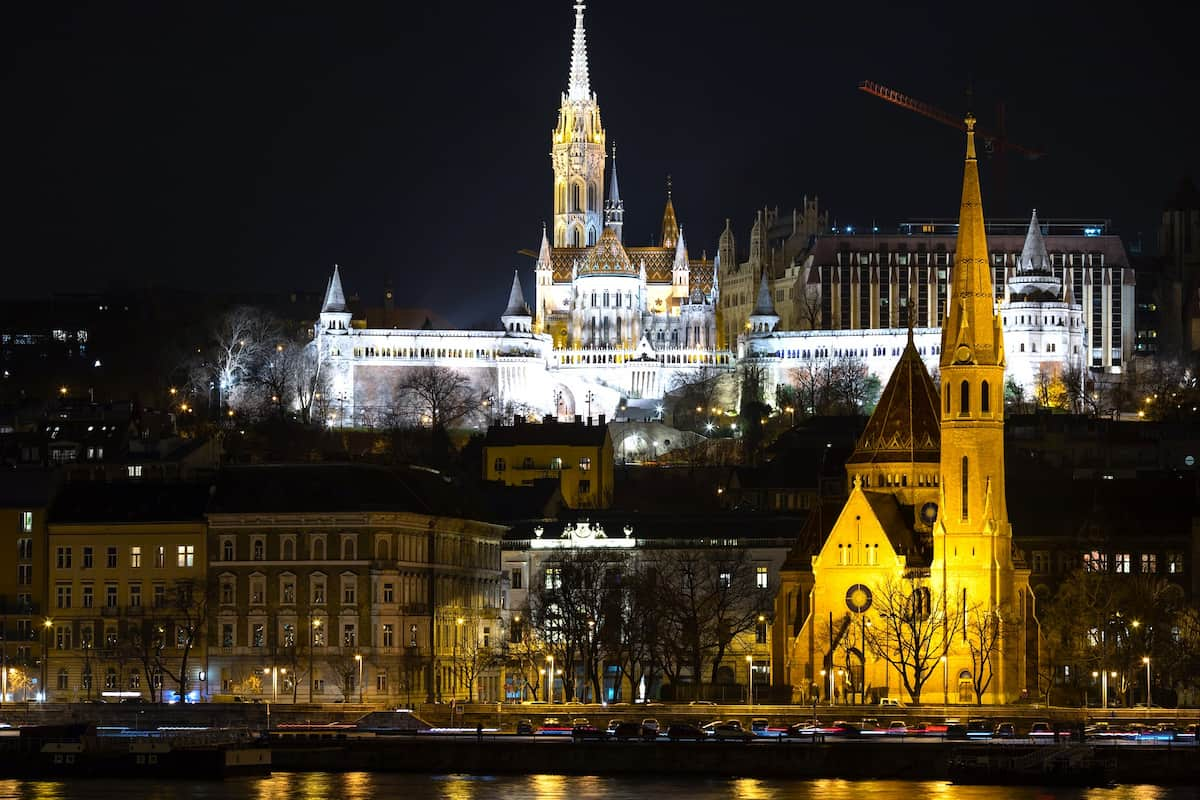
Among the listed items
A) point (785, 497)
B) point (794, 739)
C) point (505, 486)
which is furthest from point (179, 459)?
point (794, 739)

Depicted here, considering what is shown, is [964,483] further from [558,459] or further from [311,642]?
[558,459]

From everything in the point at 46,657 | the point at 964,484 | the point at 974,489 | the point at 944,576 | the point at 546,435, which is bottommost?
the point at 46,657

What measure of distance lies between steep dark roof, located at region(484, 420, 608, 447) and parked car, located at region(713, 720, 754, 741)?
75.1 meters

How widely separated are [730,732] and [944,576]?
20925 mm

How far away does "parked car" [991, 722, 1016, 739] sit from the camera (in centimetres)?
11394

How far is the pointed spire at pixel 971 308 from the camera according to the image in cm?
13550

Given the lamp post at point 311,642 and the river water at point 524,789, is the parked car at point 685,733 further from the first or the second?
the lamp post at point 311,642

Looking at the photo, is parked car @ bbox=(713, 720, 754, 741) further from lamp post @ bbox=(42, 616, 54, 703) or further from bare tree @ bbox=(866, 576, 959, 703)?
lamp post @ bbox=(42, 616, 54, 703)

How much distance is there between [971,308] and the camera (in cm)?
13575

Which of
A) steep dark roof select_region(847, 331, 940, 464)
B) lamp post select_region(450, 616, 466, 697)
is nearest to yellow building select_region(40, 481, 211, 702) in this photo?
lamp post select_region(450, 616, 466, 697)

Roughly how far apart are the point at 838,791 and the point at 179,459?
247ft

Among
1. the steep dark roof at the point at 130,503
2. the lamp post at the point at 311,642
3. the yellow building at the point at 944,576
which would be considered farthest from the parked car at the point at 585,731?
the steep dark roof at the point at 130,503

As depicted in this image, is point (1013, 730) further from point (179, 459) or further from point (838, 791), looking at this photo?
point (179, 459)

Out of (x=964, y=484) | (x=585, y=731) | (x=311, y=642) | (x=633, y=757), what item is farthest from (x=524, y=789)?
(x=964, y=484)
